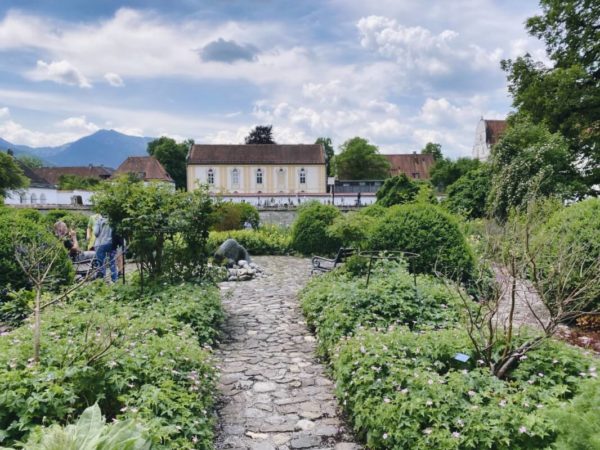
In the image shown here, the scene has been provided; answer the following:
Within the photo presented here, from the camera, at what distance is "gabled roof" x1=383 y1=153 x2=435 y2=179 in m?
62.4

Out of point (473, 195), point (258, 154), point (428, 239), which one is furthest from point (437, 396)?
point (258, 154)

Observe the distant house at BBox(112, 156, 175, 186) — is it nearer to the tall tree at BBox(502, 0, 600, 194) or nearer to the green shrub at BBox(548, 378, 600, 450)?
the tall tree at BBox(502, 0, 600, 194)

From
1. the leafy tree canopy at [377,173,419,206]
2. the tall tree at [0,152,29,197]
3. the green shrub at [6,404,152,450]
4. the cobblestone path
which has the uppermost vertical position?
the tall tree at [0,152,29,197]

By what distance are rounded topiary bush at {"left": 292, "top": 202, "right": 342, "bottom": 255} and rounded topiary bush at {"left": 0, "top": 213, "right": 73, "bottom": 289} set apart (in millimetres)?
8807

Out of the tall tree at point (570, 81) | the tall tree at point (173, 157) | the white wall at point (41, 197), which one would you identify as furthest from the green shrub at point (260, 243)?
the tall tree at point (173, 157)

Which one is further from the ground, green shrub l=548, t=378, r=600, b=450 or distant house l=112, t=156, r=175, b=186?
distant house l=112, t=156, r=175, b=186

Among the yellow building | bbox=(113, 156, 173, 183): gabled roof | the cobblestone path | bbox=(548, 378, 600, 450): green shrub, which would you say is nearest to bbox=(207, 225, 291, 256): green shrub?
the cobblestone path

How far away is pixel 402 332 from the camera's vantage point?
15.3 feet

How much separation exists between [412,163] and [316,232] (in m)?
51.7

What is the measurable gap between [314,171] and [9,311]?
4568 centimetres

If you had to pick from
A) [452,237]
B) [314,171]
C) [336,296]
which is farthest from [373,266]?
[314,171]

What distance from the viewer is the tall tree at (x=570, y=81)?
17.3 meters

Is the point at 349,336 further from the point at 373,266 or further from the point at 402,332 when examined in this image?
the point at 373,266

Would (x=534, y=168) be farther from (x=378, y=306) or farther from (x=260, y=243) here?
(x=378, y=306)
